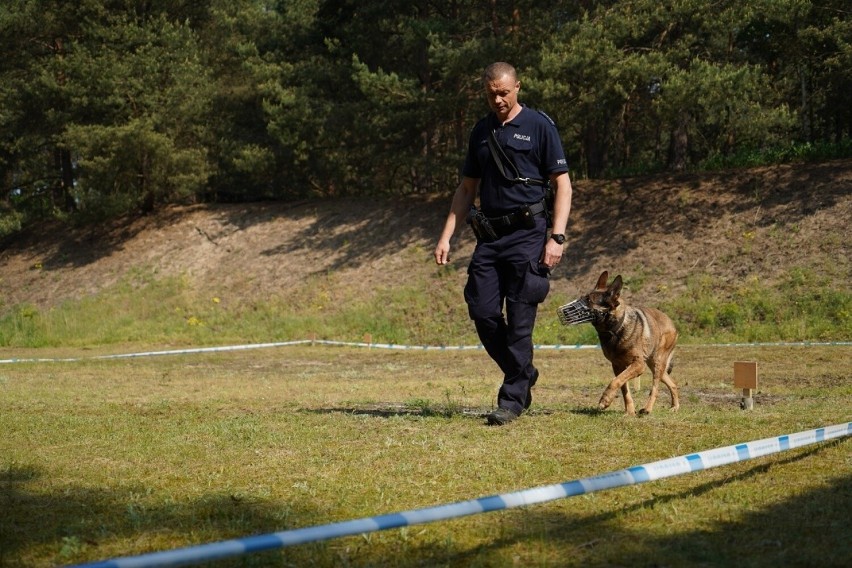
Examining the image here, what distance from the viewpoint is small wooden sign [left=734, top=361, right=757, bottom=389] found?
8648 millimetres

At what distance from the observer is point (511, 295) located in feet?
23.4

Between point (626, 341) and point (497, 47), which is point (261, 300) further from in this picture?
point (626, 341)

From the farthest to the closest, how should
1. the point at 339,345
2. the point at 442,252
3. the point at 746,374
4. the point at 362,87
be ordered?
the point at 362,87 → the point at 339,345 → the point at 746,374 → the point at 442,252

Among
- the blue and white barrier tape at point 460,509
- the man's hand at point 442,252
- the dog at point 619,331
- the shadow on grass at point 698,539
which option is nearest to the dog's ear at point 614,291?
the dog at point 619,331

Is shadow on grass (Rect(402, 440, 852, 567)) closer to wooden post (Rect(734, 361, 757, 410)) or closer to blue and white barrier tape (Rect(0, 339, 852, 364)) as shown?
wooden post (Rect(734, 361, 757, 410))

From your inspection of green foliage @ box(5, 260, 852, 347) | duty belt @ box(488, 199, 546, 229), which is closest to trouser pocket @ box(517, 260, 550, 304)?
duty belt @ box(488, 199, 546, 229)

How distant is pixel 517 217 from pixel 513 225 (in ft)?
0.23

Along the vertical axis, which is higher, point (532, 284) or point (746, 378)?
point (532, 284)

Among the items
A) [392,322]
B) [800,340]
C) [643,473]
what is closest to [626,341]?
[643,473]

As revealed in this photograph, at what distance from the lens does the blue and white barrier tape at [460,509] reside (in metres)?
2.86

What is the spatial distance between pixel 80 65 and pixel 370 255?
11012 mm

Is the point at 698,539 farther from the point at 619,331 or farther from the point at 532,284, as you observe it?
the point at 619,331

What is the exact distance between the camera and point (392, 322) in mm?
24172

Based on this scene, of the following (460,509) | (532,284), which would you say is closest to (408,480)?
(460,509)
